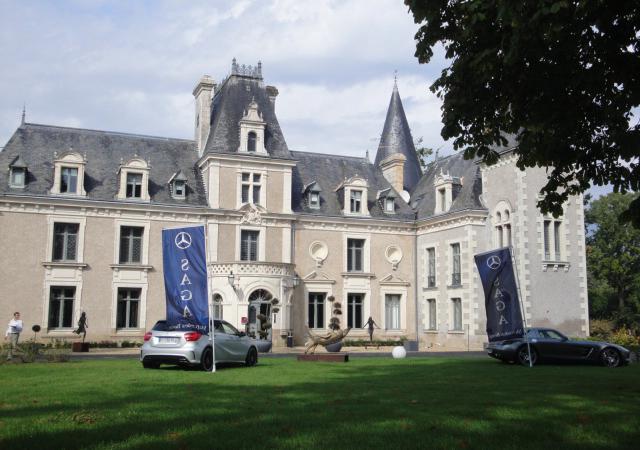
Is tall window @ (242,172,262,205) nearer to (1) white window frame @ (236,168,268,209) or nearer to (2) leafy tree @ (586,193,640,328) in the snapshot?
(1) white window frame @ (236,168,268,209)

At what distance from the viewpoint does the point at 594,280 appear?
58.7 m

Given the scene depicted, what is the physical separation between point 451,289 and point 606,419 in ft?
99.0

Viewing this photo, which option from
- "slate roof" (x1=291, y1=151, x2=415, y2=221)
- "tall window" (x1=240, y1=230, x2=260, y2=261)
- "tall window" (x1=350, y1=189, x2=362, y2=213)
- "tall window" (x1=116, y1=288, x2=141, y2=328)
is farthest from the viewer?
"tall window" (x1=350, y1=189, x2=362, y2=213)

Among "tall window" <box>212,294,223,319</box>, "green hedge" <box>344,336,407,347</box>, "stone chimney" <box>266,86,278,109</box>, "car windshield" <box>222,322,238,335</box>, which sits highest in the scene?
"stone chimney" <box>266,86,278,109</box>

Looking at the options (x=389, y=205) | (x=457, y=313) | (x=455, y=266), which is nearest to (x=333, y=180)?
(x=389, y=205)

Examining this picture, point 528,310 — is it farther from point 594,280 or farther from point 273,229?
point 594,280

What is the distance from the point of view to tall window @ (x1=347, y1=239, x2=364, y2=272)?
41.3 m

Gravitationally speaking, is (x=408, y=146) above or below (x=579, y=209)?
above

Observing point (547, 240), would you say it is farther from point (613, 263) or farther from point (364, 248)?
point (613, 263)

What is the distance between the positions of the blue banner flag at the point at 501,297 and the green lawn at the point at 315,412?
19.8ft

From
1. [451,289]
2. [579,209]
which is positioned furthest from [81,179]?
[579,209]

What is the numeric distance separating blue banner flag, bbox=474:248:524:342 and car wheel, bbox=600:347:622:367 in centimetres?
292

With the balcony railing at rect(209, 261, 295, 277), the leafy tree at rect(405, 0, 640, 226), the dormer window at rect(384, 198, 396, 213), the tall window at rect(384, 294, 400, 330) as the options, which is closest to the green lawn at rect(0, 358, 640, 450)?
the leafy tree at rect(405, 0, 640, 226)

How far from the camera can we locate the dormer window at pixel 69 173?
35.3 meters
